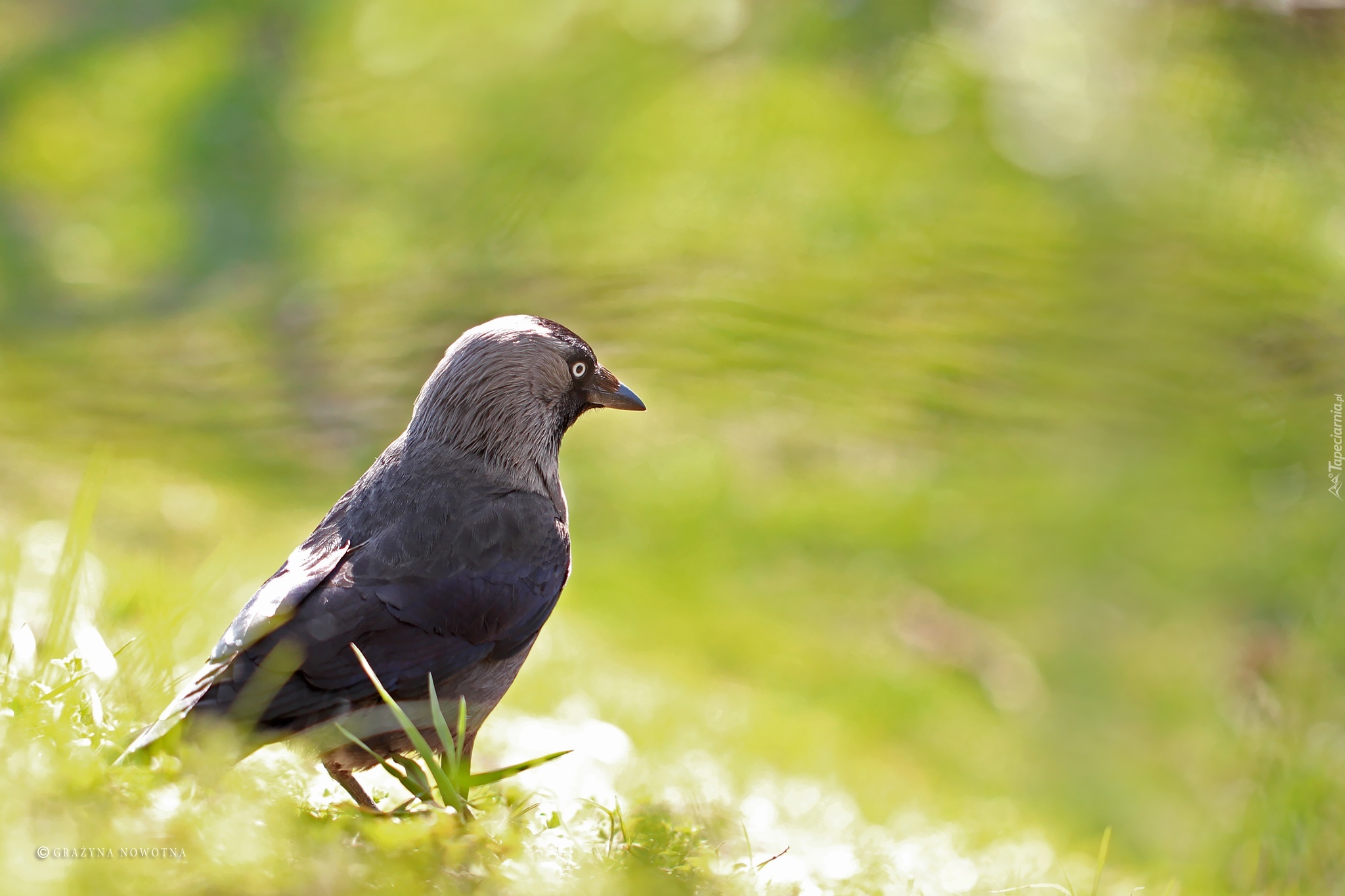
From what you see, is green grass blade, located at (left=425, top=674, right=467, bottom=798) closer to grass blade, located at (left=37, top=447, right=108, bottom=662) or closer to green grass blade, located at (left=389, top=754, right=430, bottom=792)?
green grass blade, located at (left=389, top=754, right=430, bottom=792)

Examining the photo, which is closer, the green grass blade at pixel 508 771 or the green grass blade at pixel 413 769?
the green grass blade at pixel 508 771

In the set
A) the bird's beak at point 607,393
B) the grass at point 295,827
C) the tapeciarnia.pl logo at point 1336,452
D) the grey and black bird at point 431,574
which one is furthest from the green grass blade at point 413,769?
the tapeciarnia.pl logo at point 1336,452

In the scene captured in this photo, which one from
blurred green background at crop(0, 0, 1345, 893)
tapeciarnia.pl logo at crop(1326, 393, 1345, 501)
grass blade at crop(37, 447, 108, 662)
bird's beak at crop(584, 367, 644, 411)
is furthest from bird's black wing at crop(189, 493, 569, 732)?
tapeciarnia.pl logo at crop(1326, 393, 1345, 501)

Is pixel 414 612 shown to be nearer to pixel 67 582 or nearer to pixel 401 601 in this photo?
pixel 401 601

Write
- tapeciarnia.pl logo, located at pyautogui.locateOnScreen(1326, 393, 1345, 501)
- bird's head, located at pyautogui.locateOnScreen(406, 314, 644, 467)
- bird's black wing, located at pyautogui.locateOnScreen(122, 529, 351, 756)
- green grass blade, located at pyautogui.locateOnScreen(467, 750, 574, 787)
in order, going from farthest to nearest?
tapeciarnia.pl logo, located at pyautogui.locateOnScreen(1326, 393, 1345, 501) < bird's head, located at pyautogui.locateOnScreen(406, 314, 644, 467) < bird's black wing, located at pyautogui.locateOnScreen(122, 529, 351, 756) < green grass blade, located at pyautogui.locateOnScreen(467, 750, 574, 787)

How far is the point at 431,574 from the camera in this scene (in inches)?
124

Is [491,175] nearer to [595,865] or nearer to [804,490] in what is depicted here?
[804,490]

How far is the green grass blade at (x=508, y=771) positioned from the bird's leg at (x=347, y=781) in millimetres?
549

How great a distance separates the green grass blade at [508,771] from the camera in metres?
2.31

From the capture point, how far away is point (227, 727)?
2588 millimetres

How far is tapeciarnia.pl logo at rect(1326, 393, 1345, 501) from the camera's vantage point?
7180 mm

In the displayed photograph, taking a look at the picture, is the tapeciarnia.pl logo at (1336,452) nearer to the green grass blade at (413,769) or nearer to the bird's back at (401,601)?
the bird's back at (401,601)

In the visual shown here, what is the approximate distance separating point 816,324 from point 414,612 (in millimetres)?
4785

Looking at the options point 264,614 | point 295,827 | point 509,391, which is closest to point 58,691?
point 264,614
